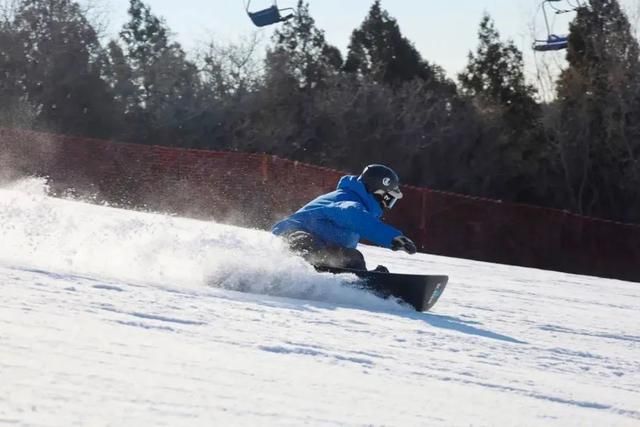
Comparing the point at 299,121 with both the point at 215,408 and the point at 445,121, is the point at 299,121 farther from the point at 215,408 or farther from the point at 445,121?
the point at 215,408

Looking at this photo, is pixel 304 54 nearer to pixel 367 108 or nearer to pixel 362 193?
pixel 367 108

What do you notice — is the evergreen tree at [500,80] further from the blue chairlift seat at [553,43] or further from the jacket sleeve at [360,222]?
the jacket sleeve at [360,222]

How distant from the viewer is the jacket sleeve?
9594 millimetres

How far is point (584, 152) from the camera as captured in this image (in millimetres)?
41844

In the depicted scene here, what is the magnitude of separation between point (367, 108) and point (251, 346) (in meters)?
41.5

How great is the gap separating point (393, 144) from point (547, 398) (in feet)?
130

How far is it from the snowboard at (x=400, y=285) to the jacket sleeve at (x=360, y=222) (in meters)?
0.38

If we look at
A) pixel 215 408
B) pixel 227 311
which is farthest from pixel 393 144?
pixel 215 408

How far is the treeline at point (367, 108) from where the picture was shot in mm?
41844

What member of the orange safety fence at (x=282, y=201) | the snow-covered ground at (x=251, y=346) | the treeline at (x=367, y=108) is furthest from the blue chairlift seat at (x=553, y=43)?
the snow-covered ground at (x=251, y=346)

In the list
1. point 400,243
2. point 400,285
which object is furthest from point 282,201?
point 400,285

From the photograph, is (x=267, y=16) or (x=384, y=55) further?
(x=384, y=55)

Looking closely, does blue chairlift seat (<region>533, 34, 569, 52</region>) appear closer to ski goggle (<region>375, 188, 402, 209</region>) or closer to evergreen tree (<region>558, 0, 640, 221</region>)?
evergreen tree (<region>558, 0, 640, 221</region>)

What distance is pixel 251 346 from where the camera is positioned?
19.8 feet
